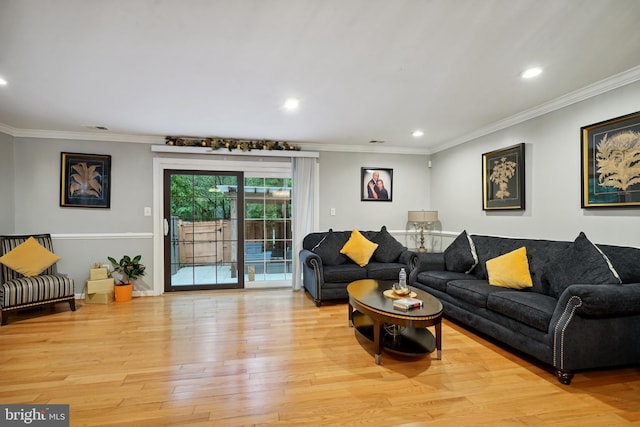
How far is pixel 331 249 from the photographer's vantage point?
457 cm

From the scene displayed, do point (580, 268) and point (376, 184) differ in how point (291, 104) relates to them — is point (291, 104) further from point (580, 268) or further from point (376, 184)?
point (580, 268)

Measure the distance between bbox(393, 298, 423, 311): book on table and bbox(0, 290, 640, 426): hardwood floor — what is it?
47 centimetres

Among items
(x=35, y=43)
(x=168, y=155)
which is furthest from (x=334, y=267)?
(x=35, y=43)

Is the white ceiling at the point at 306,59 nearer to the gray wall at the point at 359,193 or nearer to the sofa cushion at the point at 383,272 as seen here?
the gray wall at the point at 359,193

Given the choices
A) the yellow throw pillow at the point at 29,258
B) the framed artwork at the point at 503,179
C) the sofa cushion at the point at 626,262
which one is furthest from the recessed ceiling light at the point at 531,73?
the yellow throw pillow at the point at 29,258

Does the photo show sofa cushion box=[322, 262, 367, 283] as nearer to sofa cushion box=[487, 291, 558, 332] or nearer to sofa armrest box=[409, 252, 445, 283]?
sofa armrest box=[409, 252, 445, 283]

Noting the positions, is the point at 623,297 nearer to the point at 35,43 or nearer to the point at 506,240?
the point at 506,240

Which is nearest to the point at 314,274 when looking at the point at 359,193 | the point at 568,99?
the point at 359,193

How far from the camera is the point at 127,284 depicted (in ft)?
14.3

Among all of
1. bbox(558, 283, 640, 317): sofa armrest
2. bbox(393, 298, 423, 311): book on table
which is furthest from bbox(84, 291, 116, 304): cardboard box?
bbox(558, 283, 640, 317): sofa armrest

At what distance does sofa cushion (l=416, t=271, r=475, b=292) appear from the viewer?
11.7 ft

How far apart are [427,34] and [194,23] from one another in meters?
1.51

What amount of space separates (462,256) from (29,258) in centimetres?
539

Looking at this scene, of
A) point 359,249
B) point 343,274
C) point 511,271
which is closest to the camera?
point 511,271
